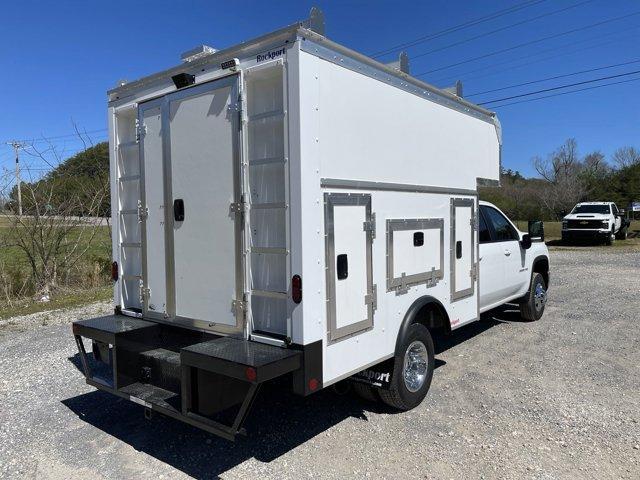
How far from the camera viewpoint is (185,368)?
3.29 meters

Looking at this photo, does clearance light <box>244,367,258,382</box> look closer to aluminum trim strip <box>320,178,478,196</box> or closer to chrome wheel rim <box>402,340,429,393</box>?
aluminum trim strip <box>320,178,478,196</box>

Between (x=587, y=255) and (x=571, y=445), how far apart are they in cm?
1659

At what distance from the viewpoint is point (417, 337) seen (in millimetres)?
4410

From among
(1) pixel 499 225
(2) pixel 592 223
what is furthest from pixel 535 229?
(2) pixel 592 223

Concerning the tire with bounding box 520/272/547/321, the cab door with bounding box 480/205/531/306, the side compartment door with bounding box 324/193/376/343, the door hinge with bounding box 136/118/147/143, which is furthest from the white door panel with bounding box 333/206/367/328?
the tire with bounding box 520/272/547/321

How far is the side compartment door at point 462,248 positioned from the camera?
5.00 m

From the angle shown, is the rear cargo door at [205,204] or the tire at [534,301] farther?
the tire at [534,301]

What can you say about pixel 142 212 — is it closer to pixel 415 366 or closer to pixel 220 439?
pixel 220 439

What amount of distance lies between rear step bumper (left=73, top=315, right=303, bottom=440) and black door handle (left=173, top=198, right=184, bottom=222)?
0.92 metres

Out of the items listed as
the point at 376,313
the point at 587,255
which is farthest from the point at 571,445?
the point at 587,255

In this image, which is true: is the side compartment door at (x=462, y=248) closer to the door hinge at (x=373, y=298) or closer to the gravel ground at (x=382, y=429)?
the gravel ground at (x=382, y=429)

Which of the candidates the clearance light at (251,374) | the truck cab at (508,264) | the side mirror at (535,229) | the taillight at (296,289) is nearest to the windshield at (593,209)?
the truck cab at (508,264)

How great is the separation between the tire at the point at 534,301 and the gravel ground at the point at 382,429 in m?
1.32

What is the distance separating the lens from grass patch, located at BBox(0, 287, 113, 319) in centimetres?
903
